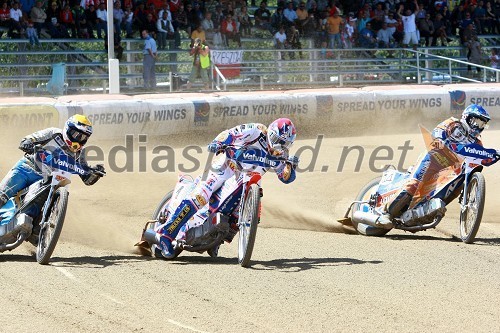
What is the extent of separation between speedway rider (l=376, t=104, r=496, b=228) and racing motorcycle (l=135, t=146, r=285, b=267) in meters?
2.59

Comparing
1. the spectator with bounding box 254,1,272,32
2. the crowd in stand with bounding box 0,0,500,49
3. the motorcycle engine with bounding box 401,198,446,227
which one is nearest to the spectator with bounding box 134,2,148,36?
the crowd in stand with bounding box 0,0,500,49

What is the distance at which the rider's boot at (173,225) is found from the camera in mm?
9836

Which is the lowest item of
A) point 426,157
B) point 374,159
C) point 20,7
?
point 374,159

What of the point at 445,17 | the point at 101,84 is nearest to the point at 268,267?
the point at 101,84

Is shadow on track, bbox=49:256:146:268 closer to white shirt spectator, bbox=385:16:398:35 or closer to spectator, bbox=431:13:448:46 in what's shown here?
white shirt spectator, bbox=385:16:398:35

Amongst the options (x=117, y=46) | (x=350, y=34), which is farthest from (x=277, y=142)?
(x=350, y=34)

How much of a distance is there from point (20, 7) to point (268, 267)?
55.8 ft

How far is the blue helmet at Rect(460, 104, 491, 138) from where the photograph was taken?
1103cm

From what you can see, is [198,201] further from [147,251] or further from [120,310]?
[120,310]

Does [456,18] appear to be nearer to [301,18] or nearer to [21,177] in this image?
[301,18]

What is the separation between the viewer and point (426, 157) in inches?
453

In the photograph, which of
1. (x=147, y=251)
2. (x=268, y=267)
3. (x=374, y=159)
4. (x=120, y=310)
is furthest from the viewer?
(x=374, y=159)

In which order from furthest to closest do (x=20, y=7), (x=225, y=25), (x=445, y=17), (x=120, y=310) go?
(x=445, y=17) → (x=225, y=25) → (x=20, y=7) → (x=120, y=310)

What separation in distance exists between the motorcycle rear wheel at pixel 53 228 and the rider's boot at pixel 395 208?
4.30 meters
